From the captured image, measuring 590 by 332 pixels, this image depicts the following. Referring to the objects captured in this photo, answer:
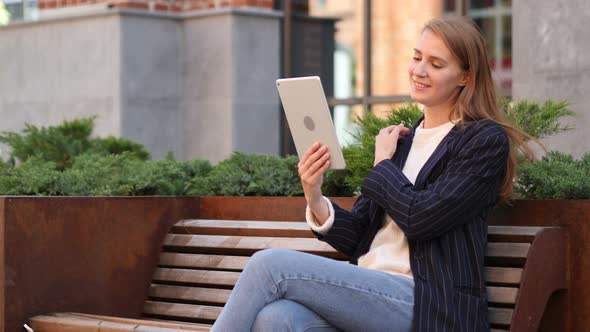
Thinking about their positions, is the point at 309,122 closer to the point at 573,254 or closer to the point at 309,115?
the point at 309,115

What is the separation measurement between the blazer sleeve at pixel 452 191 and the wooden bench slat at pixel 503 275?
26 cm

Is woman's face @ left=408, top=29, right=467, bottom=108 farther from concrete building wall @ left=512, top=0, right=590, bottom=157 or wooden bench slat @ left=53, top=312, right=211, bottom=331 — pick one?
concrete building wall @ left=512, top=0, right=590, bottom=157

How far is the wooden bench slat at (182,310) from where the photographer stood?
4.99 m

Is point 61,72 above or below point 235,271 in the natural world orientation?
above

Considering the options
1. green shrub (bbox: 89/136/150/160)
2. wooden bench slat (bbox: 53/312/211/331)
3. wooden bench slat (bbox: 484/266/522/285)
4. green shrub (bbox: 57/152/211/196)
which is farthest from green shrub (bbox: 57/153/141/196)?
wooden bench slat (bbox: 484/266/522/285)

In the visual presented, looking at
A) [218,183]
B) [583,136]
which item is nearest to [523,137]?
[218,183]

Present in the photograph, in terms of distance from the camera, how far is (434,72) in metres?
4.11

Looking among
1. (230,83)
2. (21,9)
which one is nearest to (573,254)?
(230,83)

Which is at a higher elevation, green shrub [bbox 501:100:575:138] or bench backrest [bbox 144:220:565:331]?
green shrub [bbox 501:100:575:138]

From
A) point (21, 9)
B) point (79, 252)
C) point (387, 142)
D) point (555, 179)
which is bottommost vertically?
point (79, 252)

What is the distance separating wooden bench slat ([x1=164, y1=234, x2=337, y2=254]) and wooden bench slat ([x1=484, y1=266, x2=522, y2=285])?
2.58 ft

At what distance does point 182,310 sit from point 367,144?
1046mm

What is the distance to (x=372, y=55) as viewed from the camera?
32.9 ft

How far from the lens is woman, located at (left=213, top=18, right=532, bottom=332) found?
3840 millimetres
